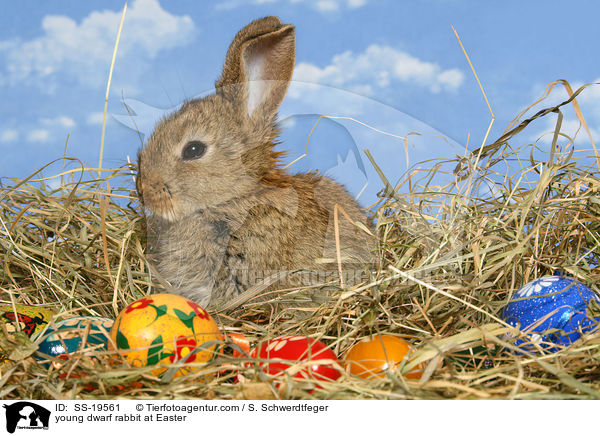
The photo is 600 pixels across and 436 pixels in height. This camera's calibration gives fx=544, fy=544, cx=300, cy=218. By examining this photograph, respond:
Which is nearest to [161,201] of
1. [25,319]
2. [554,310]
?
[25,319]

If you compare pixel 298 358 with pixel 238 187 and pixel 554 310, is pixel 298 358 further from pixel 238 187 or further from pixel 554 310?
pixel 554 310

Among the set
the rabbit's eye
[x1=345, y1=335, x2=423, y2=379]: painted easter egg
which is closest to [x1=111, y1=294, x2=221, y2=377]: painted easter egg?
[x1=345, y1=335, x2=423, y2=379]: painted easter egg

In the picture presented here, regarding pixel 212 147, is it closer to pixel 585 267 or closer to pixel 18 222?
pixel 18 222

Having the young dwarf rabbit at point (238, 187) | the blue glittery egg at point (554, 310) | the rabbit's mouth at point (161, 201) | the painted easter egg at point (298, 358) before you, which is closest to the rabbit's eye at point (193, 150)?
the young dwarf rabbit at point (238, 187)

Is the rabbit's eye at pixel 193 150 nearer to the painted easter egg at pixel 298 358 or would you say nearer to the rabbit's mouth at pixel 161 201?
the rabbit's mouth at pixel 161 201
